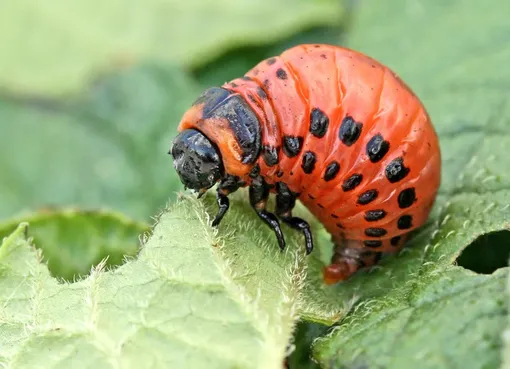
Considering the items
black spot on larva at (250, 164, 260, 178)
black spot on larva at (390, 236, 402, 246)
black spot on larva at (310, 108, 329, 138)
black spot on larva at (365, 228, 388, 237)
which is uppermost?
black spot on larva at (310, 108, 329, 138)

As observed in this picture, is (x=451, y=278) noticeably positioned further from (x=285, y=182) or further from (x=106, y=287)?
(x=106, y=287)

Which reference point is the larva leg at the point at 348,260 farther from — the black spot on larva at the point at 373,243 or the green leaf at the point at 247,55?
the green leaf at the point at 247,55

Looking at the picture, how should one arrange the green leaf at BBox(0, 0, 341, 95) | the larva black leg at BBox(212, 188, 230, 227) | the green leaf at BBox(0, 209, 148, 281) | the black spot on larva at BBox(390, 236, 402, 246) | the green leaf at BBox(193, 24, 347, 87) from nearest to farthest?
the larva black leg at BBox(212, 188, 230, 227)
the black spot on larva at BBox(390, 236, 402, 246)
the green leaf at BBox(0, 209, 148, 281)
the green leaf at BBox(193, 24, 347, 87)
the green leaf at BBox(0, 0, 341, 95)

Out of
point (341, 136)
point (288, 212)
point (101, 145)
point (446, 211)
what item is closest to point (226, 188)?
point (288, 212)

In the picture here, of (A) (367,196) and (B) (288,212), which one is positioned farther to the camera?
(B) (288,212)

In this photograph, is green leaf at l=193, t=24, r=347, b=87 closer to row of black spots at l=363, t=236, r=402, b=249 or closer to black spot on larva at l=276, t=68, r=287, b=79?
black spot on larva at l=276, t=68, r=287, b=79

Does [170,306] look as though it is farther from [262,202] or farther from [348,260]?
[348,260]

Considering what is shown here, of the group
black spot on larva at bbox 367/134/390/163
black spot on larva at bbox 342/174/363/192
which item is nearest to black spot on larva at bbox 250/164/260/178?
black spot on larva at bbox 342/174/363/192
